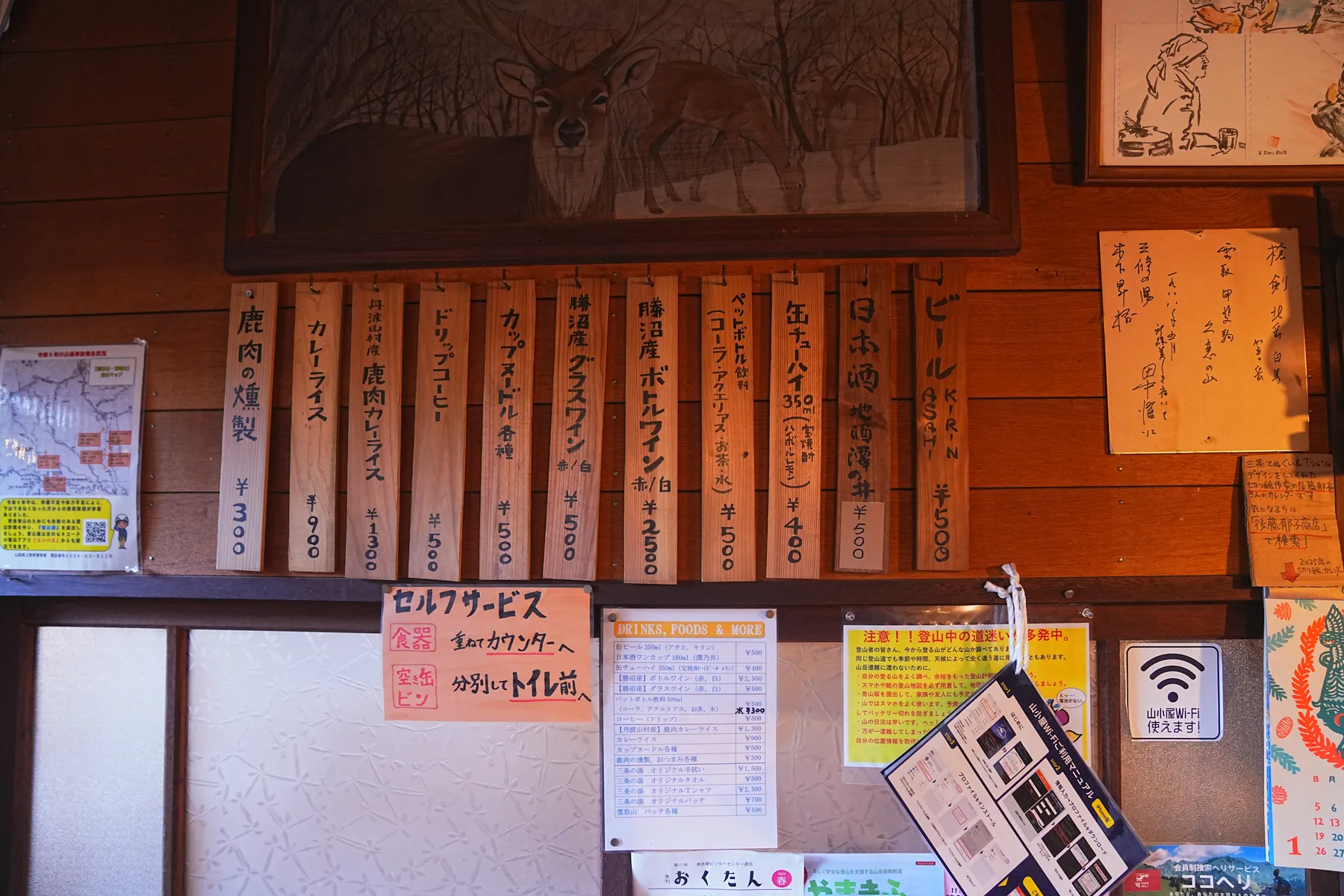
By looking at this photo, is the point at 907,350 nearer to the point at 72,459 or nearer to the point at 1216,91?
the point at 1216,91

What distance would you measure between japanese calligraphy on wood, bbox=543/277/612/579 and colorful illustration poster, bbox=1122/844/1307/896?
118 centimetres

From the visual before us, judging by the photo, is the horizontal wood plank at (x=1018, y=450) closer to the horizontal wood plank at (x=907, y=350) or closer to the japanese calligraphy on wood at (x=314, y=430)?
Result: the horizontal wood plank at (x=907, y=350)

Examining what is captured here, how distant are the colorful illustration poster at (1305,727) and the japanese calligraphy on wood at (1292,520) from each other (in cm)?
3

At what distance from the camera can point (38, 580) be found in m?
1.46

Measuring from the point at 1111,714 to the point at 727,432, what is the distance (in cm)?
86

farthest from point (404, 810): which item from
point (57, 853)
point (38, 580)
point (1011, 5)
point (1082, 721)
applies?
point (1011, 5)

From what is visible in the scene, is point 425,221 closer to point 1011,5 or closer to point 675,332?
point 675,332

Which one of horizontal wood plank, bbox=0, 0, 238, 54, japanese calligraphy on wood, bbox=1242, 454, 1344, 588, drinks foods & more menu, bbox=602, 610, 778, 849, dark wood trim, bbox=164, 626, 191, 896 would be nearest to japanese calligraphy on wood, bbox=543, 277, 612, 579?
drinks foods & more menu, bbox=602, 610, 778, 849

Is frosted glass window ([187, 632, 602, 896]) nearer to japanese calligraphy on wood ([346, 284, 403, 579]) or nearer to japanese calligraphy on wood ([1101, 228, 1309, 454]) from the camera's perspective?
japanese calligraphy on wood ([346, 284, 403, 579])

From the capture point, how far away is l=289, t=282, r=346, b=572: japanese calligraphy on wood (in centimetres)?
139

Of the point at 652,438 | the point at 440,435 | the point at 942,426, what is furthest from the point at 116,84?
the point at 942,426

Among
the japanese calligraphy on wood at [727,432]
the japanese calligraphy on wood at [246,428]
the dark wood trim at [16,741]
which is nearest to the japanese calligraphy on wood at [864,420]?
the japanese calligraphy on wood at [727,432]

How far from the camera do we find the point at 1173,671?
1.38 m

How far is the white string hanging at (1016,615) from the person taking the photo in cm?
130
